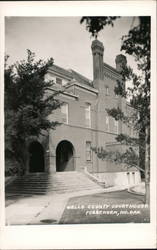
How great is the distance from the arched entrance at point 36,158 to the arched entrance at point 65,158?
2.08ft

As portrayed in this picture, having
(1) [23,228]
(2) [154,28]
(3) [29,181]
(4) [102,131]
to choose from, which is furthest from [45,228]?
(2) [154,28]

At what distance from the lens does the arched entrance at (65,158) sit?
24.8 feet

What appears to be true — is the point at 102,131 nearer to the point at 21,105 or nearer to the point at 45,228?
the point at 21,105

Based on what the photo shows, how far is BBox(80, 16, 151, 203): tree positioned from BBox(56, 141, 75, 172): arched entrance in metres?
1.94

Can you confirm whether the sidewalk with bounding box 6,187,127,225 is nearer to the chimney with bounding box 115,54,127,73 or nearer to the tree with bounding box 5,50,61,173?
the tree with bounding box 5,50,61,173

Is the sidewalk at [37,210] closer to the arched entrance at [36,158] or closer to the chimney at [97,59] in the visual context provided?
the arched entrance at [36,158]

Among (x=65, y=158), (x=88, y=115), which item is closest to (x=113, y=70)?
(x=88, y=115)

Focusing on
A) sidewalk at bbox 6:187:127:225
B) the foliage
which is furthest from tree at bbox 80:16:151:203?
sidewalk at bbox 6:187:127:225

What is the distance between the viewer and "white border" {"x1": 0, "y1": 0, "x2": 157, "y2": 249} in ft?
14.3

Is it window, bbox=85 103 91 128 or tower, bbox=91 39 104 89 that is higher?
tower, bbox=91 39 104 89

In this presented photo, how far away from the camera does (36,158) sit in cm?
Answer: 679

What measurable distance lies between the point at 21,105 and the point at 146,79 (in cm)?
245

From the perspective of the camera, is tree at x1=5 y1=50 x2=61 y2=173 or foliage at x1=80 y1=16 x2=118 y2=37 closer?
foliage at x1=80 y1=16 x2=118 y2=37

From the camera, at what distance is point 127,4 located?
4445 mm
